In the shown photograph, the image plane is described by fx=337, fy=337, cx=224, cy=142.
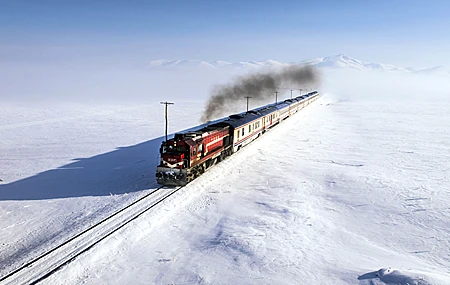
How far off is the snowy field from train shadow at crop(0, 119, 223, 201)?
10 cm

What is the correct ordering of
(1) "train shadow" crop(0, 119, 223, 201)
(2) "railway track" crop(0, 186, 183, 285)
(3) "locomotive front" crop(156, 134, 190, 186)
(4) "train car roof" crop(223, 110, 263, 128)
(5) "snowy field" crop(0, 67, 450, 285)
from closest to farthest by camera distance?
(2) "railway track" crop(0, 186, 183, 285) < (5) "snowy field" crop(0, 67, 450, 285) < (3) "locomotive front" crop(156, 134, 190, 186) < (1) "train shadow" crop(0, 119, 223, 201) < (4) "train car roof" crop(223, 110, 263, 128)

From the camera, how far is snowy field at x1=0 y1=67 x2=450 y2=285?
13727mm

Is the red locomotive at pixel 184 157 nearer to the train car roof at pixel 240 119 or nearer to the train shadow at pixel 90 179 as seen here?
the train shadow at pixel 90 179

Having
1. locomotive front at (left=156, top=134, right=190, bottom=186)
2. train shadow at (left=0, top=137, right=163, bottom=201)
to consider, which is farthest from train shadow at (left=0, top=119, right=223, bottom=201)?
locomotive front at (left=156, top=134, right=190, bottom=186)

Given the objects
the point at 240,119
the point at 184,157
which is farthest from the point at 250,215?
the point at 240,119

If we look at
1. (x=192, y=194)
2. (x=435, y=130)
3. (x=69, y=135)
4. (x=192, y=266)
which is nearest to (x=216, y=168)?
(x=192, y=194)

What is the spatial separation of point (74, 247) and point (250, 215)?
924 cm

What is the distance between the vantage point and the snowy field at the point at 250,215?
13.7 meters

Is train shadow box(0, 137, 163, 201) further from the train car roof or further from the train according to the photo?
the train car roof

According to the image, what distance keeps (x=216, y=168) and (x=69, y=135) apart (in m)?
28.8

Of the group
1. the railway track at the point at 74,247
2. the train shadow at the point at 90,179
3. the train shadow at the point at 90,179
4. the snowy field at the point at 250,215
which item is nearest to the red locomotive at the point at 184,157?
the snowy field at the point at 250,215

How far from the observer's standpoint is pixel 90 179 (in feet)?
84.7

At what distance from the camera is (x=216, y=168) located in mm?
28141

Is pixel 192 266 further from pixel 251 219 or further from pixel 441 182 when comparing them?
pixel 441 182
